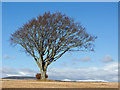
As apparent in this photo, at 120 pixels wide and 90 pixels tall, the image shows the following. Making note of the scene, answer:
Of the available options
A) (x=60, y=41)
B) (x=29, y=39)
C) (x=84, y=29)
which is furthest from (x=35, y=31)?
(x=84, y=29)

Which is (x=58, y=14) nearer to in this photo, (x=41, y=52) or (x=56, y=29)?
(x=56, y=29)

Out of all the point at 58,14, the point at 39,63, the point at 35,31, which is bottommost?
the point at 39,63

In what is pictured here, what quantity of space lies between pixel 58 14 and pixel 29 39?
5340mm

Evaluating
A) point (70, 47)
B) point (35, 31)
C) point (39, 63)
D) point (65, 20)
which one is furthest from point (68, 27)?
point (39, 63)

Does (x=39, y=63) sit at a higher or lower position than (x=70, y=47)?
lower

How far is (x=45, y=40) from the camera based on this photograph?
26562 millimetres

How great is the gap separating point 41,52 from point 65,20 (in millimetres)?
5458

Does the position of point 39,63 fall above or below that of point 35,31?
below

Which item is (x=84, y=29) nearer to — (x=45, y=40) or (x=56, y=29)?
(x=56, y=29)

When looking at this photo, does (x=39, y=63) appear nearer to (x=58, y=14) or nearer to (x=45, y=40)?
(x=45, y=40)

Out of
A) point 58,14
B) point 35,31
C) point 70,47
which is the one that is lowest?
point 70,47

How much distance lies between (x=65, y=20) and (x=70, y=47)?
149 inches

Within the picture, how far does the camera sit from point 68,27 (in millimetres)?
26938

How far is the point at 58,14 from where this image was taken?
26203mm
